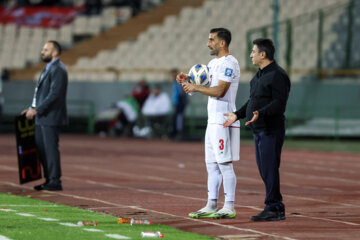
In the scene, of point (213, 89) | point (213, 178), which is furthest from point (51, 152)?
point (213, 89)

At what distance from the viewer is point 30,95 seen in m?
31.8

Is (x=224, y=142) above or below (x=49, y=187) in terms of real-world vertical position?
above

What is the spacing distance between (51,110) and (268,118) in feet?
14.3

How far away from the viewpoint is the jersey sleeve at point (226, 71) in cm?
979

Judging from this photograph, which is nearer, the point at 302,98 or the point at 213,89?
the point at 213,89

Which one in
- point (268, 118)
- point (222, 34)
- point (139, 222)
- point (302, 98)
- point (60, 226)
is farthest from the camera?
point (302, 98)

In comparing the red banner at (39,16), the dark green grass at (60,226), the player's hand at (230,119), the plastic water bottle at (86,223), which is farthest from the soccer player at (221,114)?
the red banner at (39,16)

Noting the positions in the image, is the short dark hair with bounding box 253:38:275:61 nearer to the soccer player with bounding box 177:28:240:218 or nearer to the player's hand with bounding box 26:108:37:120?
the soccer player with bounding box 177:28:240:218

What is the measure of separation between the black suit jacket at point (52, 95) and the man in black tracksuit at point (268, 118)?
397 cm

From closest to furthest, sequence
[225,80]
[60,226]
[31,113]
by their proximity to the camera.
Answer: [60,226]
[225,80]
[31,113]

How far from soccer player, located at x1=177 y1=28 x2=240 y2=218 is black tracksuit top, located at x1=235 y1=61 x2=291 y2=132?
0.22m

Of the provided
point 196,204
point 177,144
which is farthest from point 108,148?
point 196,204

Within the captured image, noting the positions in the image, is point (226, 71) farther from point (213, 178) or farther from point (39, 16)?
point (39, 16)

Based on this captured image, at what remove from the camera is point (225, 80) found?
32.1ft
